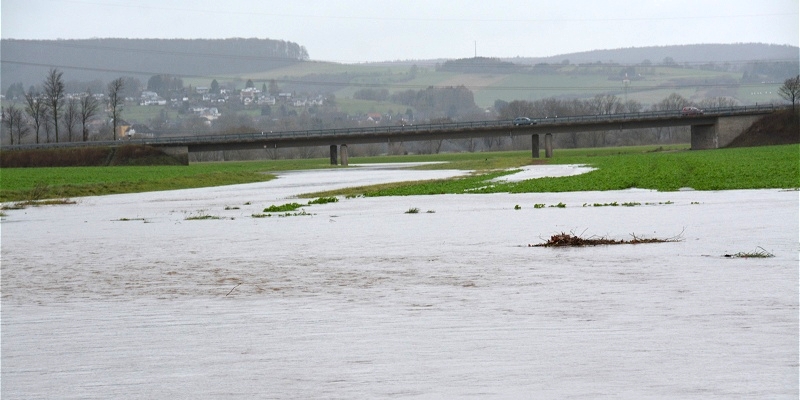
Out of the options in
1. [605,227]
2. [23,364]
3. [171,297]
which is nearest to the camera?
[23,364]

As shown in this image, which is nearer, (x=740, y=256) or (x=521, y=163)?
(x=740, y=256)

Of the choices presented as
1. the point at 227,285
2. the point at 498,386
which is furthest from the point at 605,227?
the point at 498,386

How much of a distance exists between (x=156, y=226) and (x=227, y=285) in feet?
56.5

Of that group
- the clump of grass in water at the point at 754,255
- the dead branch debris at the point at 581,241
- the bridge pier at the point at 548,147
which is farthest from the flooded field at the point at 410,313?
the bridge pier at the point at 548,147

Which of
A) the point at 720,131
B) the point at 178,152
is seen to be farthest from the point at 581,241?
the point at 720,131

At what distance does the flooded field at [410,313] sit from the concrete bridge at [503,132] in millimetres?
124307

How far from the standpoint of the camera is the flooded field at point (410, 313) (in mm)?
11180

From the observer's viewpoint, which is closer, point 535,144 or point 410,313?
point 410,313

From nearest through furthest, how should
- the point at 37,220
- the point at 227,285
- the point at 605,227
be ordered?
the point at 227,285 < the point at 605,227 < the point at 37,220

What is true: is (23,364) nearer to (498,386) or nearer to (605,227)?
(498,386)

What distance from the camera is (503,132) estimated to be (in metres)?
158

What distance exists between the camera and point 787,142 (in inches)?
5694

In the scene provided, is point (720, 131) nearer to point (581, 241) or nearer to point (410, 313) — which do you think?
point (581, 241)

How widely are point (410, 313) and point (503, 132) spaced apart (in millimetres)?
143369
